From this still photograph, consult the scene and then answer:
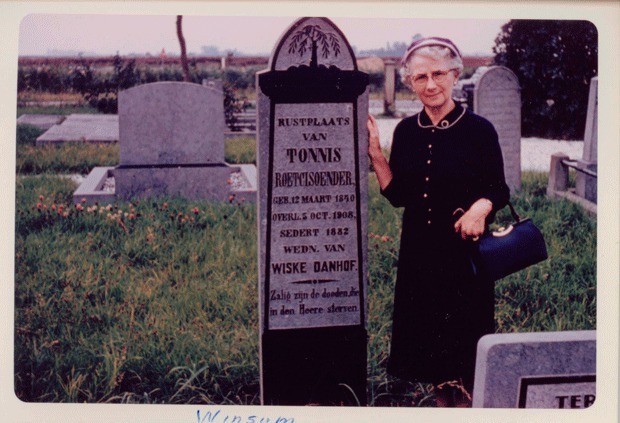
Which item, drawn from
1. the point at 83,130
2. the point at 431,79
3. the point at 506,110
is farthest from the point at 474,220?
the point at 83,130

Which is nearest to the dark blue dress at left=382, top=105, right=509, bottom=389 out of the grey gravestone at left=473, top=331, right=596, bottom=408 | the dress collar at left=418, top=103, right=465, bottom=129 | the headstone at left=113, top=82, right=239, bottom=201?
the dress collar at left=418, top=103, right=465, bottom=129

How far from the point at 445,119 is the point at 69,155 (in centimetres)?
183

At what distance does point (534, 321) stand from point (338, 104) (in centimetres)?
113

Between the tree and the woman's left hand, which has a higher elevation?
the tree

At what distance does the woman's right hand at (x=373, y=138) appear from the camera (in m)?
2.43

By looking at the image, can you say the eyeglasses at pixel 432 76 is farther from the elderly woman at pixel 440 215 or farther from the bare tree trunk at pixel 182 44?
the bare tree trunk at pixel 182 44

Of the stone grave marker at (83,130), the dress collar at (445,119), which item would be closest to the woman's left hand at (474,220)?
the dress collar at (445,119)

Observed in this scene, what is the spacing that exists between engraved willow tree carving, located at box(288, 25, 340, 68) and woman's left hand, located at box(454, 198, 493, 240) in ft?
2.38

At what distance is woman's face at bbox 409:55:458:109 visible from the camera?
94.4 inches

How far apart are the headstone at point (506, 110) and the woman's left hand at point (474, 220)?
467mm

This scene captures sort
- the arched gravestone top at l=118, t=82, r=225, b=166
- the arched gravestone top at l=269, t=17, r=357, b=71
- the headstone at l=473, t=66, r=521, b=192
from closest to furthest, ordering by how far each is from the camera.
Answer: the arched gravestone top at l=269, t=17, r=357, b=71 → the headstone at l=473, t=66, r=521, b=192 → the arched gravestone top at l=118, t=82, r=225, b=166

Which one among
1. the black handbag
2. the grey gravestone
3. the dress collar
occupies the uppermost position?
the dress collar

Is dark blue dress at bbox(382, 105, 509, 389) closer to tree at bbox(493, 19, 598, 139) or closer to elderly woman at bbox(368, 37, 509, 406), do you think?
elderly woman at bbox(368, 37, 509, 406)

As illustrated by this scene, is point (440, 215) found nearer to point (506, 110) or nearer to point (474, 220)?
point (474, 220)
